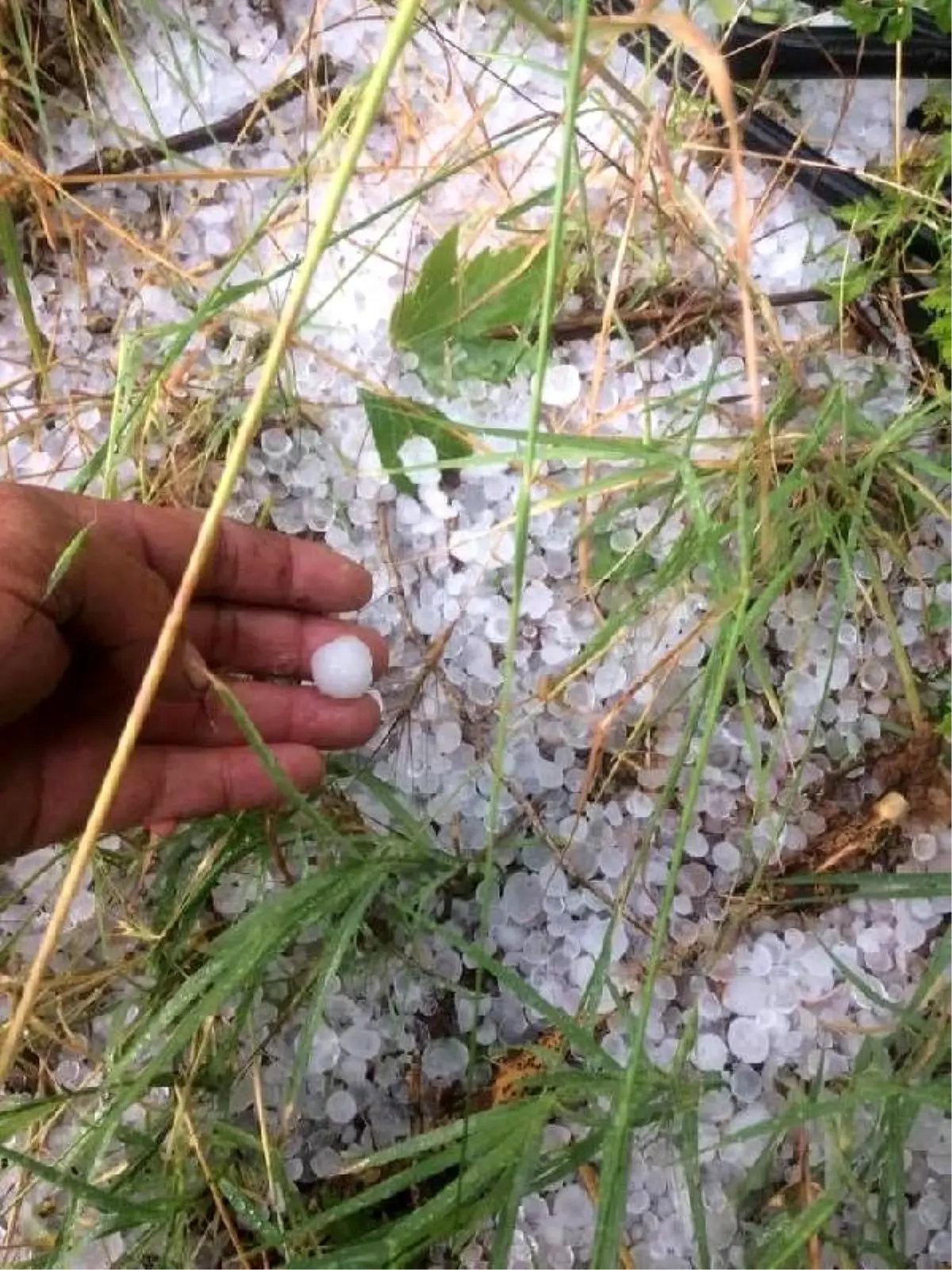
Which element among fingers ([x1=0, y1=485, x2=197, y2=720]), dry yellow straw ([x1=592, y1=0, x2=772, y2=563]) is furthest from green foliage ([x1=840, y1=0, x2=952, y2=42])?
fingers ([x1=0, y1=485, x2=197, y2=720])

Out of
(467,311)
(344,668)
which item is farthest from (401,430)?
(344,668)

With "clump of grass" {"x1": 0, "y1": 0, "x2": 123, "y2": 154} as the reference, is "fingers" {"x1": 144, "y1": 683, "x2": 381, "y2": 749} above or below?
below

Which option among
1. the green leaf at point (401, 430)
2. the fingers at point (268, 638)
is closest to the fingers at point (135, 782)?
the fingers at point (268, 638)

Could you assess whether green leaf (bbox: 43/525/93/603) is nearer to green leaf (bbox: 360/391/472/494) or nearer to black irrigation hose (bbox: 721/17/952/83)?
green leaf (bbox: 360/391/472/494)

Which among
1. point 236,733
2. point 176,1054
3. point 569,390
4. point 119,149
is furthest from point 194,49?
point 176,1054

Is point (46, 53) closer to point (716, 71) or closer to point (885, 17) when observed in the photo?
point (885, 17)

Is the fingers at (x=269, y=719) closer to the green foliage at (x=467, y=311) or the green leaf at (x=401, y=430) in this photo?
the green leaf at (x=401, y=430)
